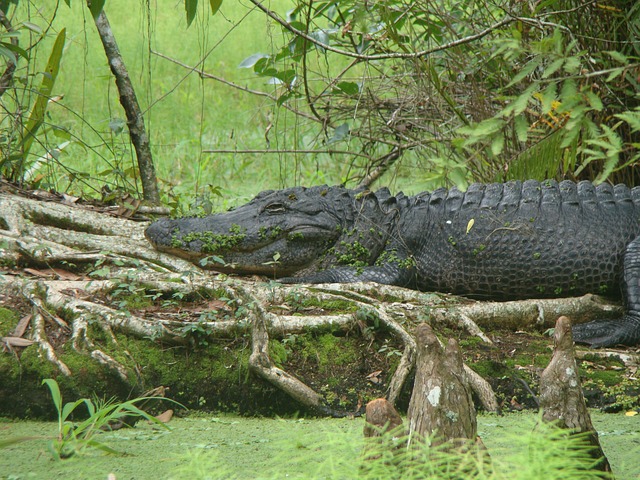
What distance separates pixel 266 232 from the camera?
4875 millimetres

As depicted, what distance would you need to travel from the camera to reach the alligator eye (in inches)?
197

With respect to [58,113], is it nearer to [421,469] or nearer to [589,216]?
[589,216]

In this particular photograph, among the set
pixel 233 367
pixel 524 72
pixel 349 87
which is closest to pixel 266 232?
pixel 349 87

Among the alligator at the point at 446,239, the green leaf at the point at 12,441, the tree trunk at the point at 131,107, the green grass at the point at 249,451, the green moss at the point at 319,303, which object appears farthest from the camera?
the tree trunk at the point at 131,107

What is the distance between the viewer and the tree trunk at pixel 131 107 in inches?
215

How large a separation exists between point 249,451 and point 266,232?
2563mm

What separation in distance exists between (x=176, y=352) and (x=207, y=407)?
0.29 m

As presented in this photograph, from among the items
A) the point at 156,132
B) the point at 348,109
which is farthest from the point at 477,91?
the point at 156,132

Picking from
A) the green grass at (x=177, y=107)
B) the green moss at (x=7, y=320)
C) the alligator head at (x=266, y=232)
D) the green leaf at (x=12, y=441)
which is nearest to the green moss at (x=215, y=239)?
the alligator head at (x=266, y=232)

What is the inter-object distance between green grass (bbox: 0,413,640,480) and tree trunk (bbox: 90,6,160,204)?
3.12 metres

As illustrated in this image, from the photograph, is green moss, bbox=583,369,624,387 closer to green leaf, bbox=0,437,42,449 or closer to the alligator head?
the alligator head

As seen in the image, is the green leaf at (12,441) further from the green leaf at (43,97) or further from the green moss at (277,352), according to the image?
the green leaf at (43,97)

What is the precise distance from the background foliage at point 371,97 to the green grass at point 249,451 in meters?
0.97

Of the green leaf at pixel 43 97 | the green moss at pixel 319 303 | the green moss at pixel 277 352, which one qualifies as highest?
the green leaf at pixel 43 97
